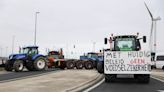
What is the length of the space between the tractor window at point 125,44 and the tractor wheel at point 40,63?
13857mm

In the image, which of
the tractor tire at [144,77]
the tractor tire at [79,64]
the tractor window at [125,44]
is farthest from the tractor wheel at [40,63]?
the tractor tire at [144,77]

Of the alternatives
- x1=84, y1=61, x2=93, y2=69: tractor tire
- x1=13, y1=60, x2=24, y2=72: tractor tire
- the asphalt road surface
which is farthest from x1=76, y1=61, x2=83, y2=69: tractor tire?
the asphalt road surface

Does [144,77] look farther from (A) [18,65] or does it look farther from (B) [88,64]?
(B) [88,64]

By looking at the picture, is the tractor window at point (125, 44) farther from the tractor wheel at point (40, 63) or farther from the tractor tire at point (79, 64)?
the tractor tire at point (79, 64)

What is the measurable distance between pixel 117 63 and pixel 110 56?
0.62 metres

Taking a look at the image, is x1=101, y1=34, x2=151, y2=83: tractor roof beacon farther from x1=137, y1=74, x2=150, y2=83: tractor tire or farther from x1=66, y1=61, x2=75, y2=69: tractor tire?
x1=66, y1=61, x2=75, y2=69: tractor tire

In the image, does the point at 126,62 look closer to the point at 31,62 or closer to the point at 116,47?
the point at 116,47

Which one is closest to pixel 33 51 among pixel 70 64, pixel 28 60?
pixel 28 60

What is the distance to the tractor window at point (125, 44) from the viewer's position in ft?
76.3

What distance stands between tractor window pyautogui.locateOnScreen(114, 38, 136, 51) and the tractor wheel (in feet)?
45.5

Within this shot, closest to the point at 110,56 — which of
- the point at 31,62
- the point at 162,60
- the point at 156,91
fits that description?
the point at 156,91

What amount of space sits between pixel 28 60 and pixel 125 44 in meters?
14.8

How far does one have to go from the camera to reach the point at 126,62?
20.5 meters

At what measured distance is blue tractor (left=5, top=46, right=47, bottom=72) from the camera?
3458 cm
